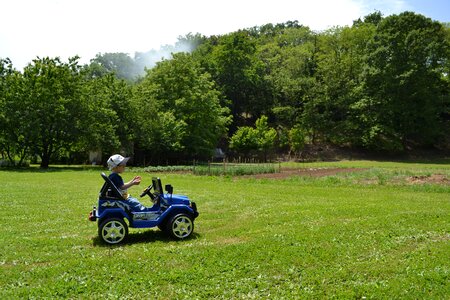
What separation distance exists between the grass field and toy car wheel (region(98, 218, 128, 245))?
271 mm

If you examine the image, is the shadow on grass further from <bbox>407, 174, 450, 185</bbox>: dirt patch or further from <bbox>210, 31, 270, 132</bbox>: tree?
<bbox>210, 31, 270, 132</bbox>: tree

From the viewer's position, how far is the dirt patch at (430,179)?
21269 mm

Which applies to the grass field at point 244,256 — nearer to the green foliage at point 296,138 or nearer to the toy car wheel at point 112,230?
the toy car wheel at point 112,230

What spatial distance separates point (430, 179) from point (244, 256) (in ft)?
62.6

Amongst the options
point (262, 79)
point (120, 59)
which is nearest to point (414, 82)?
point (262, 79)

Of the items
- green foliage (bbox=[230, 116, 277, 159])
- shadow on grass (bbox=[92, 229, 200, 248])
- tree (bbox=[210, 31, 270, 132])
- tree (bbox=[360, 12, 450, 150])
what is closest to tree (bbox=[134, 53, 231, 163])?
green foliage (bbox=[230, 116, 277, 159])

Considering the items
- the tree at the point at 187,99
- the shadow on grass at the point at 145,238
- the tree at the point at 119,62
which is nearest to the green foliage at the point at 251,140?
the tree at the point at 187,99

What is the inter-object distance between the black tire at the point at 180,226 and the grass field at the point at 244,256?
269 mm

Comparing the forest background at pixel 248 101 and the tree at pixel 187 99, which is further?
the tree at pixel 187 99

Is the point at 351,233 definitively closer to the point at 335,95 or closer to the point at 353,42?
the point at 335,95

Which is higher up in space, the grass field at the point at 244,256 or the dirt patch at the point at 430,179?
the dirt patch at the point at 430,179

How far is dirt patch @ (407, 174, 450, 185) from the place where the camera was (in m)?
21.3

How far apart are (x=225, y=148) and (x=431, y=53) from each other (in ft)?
109

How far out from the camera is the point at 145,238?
8984mm
